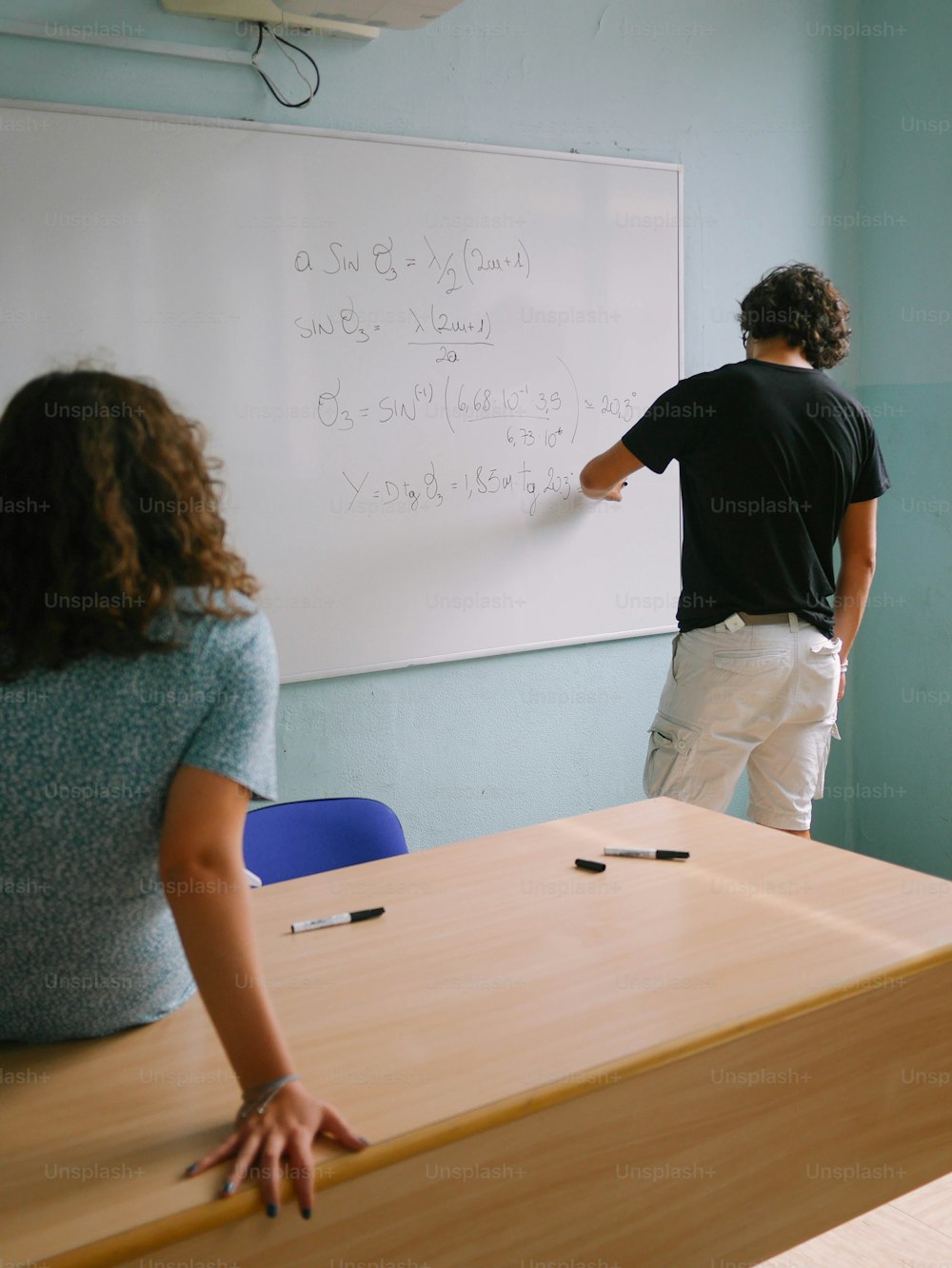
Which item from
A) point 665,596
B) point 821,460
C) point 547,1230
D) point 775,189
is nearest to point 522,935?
point 547,1230

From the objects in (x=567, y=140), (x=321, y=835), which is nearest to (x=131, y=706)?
(x=321, y=835)

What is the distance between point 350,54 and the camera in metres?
2.73

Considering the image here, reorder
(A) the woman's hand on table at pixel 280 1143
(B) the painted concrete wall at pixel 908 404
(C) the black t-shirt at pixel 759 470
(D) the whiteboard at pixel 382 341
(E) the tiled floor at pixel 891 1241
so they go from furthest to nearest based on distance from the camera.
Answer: (B) the painted concrete wall at pixel 908 404, (C) the black t-shirt at pixel 759 470, (D) the whiteboard at pixel 382 341, (E) the tiled floor at pixel 891 1241, (A) the woman's hand on table at pixel 280 1143

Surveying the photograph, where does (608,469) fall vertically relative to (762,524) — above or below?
above

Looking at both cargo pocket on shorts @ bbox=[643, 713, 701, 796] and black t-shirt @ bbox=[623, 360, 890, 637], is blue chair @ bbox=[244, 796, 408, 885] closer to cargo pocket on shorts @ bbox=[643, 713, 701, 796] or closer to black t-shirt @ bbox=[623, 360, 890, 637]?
cargo pocket on shorts @ bbox=[643, 713, 701, 796]

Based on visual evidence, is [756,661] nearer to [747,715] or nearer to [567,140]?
[747,715]

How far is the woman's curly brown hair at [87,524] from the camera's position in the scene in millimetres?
1078

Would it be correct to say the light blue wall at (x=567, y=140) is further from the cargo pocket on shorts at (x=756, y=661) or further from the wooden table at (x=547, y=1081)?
the wooden table at (x=547, y=1081)

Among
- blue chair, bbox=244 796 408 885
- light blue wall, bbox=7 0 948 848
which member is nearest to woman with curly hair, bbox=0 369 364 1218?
blue chair, bbox=244 796 408 885

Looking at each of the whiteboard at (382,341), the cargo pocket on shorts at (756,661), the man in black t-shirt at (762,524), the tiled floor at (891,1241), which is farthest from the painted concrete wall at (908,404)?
the tiled floor at (891,1241)

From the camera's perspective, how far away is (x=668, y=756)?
9.02ft

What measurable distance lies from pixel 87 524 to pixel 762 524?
182 centimetres

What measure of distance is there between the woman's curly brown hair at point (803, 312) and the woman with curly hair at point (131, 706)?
1819 millimetres

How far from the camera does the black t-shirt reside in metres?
2.56
